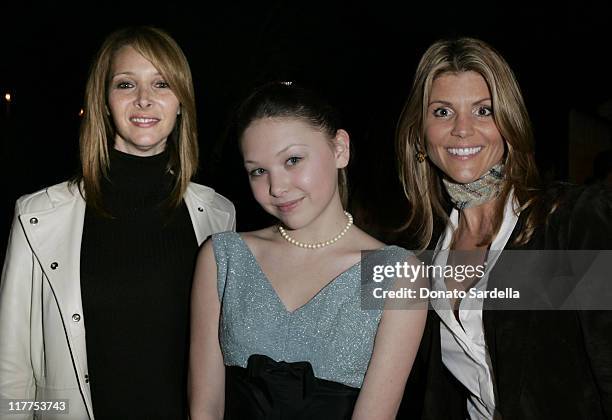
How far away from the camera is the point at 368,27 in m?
4.99

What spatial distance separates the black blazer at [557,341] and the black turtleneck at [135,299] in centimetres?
103

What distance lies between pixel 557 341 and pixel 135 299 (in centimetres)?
133

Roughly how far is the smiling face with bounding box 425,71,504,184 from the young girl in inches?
16.5

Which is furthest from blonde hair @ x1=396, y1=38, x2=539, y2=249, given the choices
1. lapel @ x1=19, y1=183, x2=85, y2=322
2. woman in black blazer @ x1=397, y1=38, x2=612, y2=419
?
lapel @ x1=19, y1=183, x2=85, y2=322

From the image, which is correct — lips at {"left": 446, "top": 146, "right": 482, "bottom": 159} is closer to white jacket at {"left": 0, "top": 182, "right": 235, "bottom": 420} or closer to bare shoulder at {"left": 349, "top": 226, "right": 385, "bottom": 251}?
bare shoulder at {"left": 349, "top": 226, "right": 385, "bottom": 251}

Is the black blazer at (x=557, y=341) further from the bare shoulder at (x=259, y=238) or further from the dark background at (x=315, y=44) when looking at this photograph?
the dark background at (x=315, y=44)

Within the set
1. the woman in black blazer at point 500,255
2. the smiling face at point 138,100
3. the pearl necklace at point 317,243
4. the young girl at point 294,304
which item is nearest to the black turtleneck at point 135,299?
the smiling face at point 138,100

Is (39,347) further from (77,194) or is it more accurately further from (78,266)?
(77,194)

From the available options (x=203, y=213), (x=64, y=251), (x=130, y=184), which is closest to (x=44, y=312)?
(x=64, y=251)

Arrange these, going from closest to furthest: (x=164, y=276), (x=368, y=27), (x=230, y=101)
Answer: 1. (x=164, y=276)
2. (x=230, y=101)
3. (x=368, y=27)

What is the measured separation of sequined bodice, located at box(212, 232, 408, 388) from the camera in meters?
1.67

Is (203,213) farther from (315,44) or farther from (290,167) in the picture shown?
(315,44)

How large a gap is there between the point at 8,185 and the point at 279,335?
499 cm

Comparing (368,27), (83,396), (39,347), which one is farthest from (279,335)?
(368,27)
